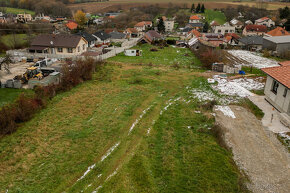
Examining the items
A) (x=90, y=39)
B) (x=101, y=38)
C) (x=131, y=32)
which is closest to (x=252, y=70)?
(x=90, y=39)

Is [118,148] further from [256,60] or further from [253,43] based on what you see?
[253,43]

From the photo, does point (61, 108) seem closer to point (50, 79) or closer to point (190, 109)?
point (50, 79)

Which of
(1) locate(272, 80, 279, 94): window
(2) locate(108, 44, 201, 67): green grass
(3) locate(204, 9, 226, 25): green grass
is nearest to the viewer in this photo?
(1) locate(272, 80, 279, 94): window

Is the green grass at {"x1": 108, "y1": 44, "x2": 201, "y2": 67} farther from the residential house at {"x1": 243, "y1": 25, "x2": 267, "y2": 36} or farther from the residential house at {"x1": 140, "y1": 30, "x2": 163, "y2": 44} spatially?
the residential house at {"x1": 243, "y1": 25, "x2": 267, "y2": 36}

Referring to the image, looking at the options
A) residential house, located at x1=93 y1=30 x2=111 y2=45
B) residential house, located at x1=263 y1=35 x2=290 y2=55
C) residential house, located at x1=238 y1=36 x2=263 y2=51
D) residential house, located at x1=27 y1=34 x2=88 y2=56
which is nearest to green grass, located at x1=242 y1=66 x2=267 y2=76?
residential house, located at x1=263 y1=35 x2=290 y2=55

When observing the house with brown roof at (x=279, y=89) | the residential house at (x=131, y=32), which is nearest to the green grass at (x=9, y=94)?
the house with brown roof at (x=279, y=89)

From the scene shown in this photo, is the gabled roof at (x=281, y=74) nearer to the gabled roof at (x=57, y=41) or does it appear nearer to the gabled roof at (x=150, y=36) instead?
the gabled roof at (x=57, y=41)
